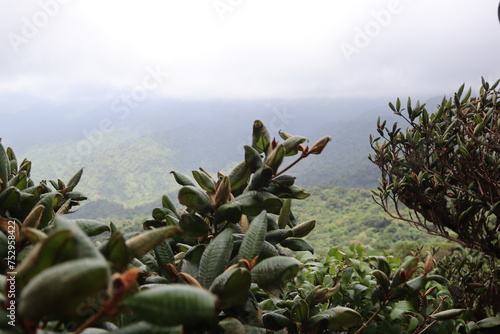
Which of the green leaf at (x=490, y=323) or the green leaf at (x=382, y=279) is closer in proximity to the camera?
the green leaf at (x=382, y=279)

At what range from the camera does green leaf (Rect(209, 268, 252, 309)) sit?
56 centimetres

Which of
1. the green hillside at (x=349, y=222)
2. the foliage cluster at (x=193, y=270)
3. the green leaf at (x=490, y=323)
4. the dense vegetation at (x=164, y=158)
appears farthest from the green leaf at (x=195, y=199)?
the dense vegetation at (x=164, y=158)

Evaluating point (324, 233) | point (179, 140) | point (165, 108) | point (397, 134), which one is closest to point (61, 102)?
point (165, 108)

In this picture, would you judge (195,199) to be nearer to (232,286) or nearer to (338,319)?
(232,286)

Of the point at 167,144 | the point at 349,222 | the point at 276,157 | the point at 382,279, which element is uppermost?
the point at 276,157

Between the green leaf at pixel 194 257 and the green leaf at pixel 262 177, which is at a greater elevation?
the green leaf at pixel 262 177

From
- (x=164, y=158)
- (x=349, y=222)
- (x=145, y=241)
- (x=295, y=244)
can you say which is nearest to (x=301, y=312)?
(x=295, y=244)

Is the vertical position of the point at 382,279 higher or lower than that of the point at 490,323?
higher

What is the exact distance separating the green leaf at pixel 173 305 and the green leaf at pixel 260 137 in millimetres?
612

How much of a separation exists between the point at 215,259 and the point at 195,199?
19 cm

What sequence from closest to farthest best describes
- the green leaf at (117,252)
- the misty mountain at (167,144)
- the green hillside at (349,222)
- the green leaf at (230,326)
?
the green leaf at (117,252), the green leaf at (230,326), the green hillside at (349,222), the misty mountain at (167,144)

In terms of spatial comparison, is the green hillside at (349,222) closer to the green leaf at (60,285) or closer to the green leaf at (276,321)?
the green leaf at (276,321)

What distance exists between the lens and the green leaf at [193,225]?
0.85m

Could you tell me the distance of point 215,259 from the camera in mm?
685
